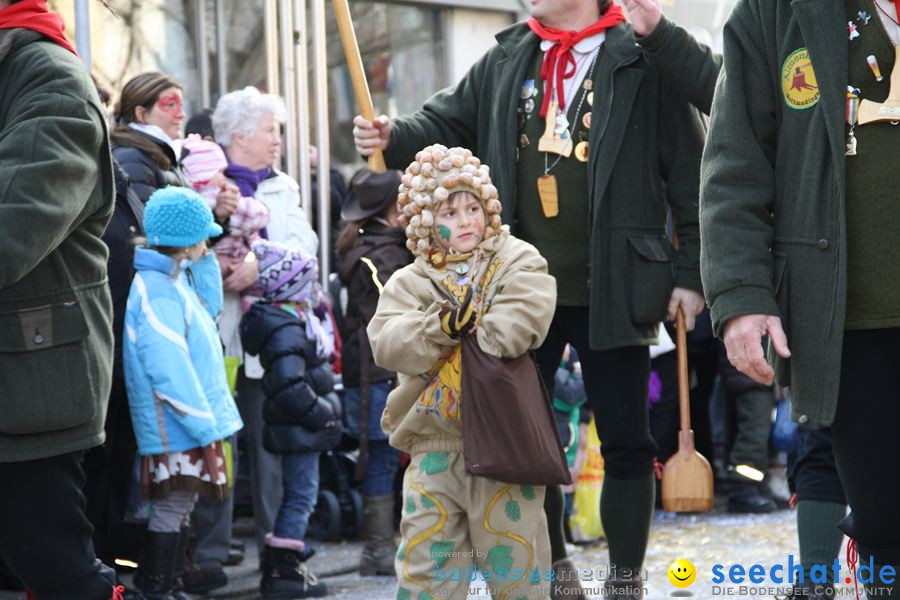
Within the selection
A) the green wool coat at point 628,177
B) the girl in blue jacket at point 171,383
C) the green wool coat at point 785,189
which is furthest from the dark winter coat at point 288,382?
the green wool coat at point 785,189

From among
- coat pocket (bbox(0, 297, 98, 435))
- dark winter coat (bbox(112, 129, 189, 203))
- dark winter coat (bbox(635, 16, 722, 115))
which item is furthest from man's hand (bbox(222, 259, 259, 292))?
coat pocket (bbox(0, 297, 98, 435))

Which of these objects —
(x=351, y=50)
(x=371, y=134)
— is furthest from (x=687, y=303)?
(x=351, y=50)

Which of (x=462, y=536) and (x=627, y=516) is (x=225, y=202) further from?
(x=462, y=536)

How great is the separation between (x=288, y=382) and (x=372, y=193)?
104 cm

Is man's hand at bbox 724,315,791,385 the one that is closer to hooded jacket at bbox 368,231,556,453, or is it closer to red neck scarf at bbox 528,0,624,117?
hooded jacket at bbox 368,231,556,453

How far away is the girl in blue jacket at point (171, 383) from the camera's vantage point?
211 inches

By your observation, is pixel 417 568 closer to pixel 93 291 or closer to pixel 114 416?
pixel 93 291

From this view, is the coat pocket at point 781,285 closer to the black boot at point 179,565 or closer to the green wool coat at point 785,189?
the green wool coat at point 785,189

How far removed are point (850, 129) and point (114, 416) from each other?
3.31m

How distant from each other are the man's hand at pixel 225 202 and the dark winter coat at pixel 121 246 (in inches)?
23.8

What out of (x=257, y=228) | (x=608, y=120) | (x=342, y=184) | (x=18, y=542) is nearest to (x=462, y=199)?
(x=608, y=120)

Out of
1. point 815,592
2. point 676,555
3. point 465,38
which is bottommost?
point 676,555

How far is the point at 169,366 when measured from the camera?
17.6 feet

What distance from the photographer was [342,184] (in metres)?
8.81
